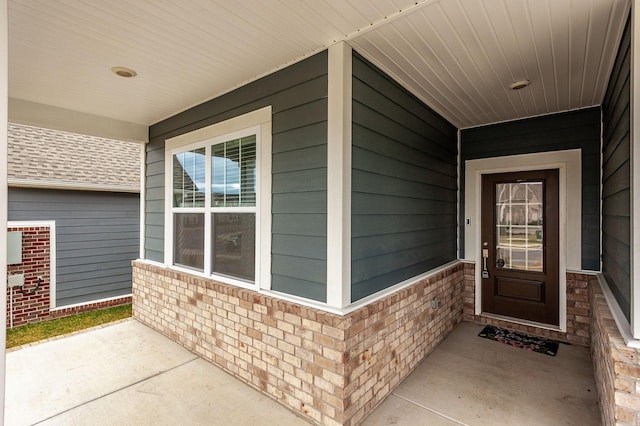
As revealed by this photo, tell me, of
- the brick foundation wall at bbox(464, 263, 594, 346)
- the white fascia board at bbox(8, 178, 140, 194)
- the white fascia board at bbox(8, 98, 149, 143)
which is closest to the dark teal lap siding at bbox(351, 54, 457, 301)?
the brick foundation wall at bbox(464, 263, 594, 346)

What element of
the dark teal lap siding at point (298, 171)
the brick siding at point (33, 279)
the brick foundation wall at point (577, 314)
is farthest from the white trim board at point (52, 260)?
the brick foundation wall at point (577, 314)

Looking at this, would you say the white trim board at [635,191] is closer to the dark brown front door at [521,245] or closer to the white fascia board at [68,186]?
the dark brown front door at [521,245]

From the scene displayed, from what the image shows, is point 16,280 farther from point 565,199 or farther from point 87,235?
point 565,199

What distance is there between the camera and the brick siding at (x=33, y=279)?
18.5 ft

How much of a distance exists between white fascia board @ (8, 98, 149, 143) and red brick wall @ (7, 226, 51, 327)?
10.2 ft

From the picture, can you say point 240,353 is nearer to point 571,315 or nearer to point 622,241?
point 622,241

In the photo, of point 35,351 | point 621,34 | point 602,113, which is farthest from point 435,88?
point 35,351

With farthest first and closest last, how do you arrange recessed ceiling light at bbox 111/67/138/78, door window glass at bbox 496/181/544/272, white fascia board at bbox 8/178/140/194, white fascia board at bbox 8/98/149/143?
white fascia board at bbox 8/178/140/194
door window glass at bbox 496/181/544/272
white fascia board at bbox 8/98/149/143
recessed ceiling light at bbox 111/67/138/78

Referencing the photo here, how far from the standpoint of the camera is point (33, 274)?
5.86 m

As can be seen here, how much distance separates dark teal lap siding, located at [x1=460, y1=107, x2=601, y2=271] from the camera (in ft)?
12.3

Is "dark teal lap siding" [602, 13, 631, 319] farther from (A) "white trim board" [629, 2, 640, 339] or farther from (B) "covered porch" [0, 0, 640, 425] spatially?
(A) "white trim board" [629, 2, 640, 339]

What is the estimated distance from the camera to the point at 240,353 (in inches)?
120

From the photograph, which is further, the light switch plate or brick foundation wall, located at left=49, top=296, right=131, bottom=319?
brick foundation wall, located at left=49, top=296, right=131, bottom=319

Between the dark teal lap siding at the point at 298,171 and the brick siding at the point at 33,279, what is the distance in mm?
5459
